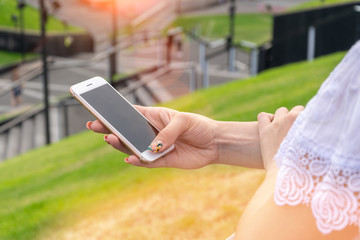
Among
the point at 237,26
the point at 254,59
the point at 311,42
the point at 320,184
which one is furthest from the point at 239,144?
the point at 237,26

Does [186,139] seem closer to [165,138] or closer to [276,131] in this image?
[165,138]

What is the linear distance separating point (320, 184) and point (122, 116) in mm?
1144

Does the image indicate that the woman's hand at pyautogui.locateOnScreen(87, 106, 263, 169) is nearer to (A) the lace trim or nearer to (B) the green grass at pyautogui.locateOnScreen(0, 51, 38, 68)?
(A) the lace trim

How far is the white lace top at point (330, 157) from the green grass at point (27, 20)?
38.2 metres

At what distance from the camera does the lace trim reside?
3.78ft

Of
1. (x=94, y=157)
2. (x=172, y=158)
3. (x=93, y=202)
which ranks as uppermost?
(x=172, y=158)

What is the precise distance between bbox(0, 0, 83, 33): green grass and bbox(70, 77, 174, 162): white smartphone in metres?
37.0

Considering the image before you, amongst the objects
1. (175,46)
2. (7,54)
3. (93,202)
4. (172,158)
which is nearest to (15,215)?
(93,202)

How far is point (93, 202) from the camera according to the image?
5.96 meters

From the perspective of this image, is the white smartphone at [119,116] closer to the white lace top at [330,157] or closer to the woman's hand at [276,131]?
the woman's hand at [276,131]

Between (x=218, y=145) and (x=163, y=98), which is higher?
(x=218, y=145)

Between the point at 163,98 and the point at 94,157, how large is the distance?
6925mm

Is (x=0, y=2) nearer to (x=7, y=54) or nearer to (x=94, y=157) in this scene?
(x=7, y=54)

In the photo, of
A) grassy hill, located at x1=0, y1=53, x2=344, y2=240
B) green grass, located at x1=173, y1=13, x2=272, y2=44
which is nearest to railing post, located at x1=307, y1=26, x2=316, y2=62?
grassy hill, located at x1=0, y1=53, x2=344, y2=240
